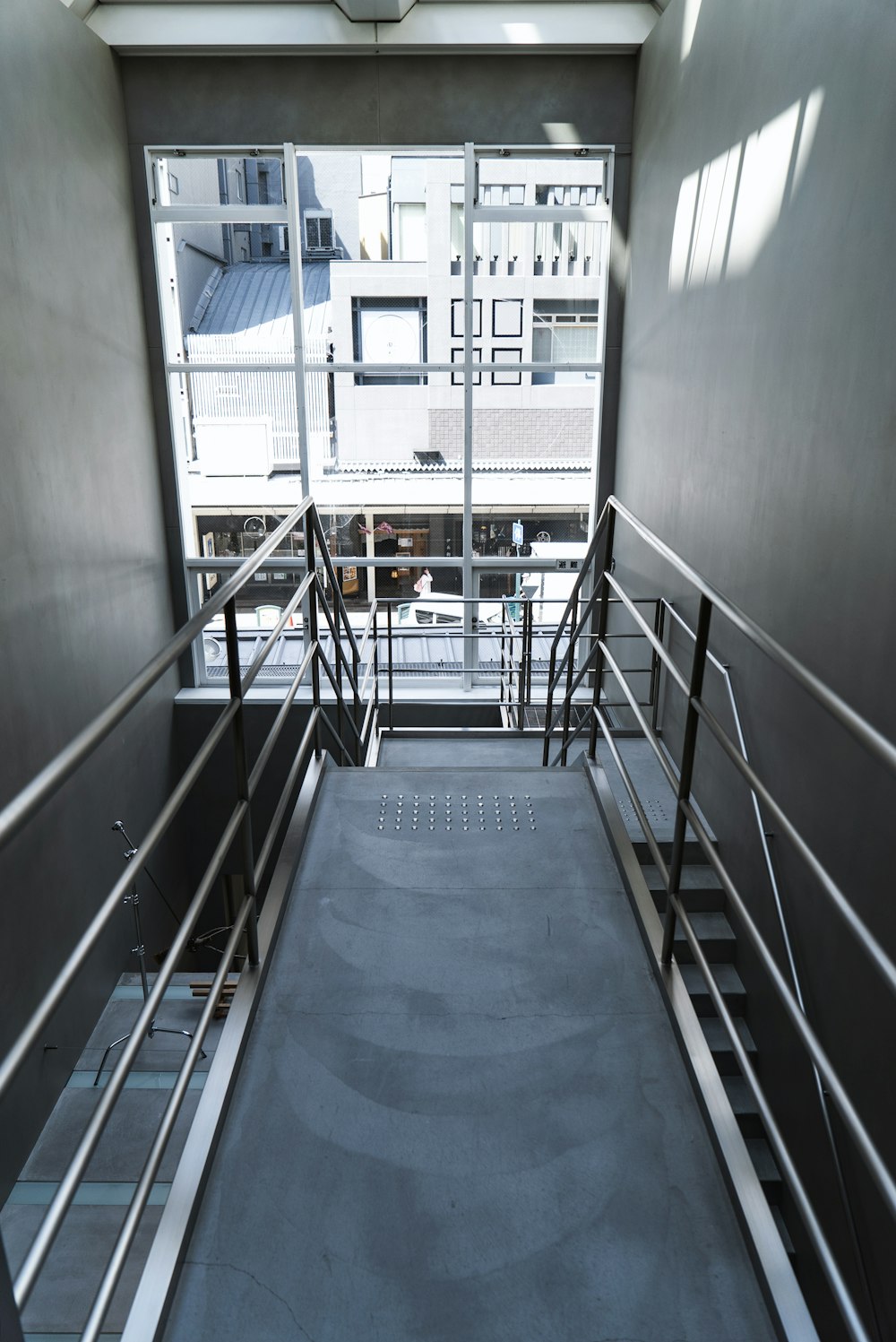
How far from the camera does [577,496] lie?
692cm

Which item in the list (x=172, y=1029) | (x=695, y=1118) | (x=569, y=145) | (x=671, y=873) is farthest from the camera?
(x=569, y=145)

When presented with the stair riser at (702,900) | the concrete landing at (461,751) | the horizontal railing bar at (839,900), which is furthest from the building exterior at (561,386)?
the horizontal railing bar at (839,900)

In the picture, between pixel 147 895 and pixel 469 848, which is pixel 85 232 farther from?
pixel 469 848

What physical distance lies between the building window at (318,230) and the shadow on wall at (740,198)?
262cm

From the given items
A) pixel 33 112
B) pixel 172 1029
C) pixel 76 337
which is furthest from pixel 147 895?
pixel 33 112

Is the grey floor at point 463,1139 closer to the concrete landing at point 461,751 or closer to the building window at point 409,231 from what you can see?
the concrete landing at point 461,751

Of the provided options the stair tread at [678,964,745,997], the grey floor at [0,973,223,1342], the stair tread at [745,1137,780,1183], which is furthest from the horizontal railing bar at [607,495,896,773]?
the stair tread at [678,964,745,997]

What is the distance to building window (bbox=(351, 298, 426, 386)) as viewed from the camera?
21.3ft

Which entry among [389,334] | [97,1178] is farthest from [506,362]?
[97,1178]

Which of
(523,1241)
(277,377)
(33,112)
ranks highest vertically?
(33,112)

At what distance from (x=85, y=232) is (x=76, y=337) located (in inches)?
27.5

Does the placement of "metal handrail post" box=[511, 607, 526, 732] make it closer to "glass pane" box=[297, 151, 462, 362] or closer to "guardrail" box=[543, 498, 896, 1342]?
"glass pane" box=[297, 151, 462, 362]

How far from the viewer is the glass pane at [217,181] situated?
20.0ft

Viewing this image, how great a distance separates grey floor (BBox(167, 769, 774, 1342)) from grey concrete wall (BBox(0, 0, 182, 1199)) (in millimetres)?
2915
